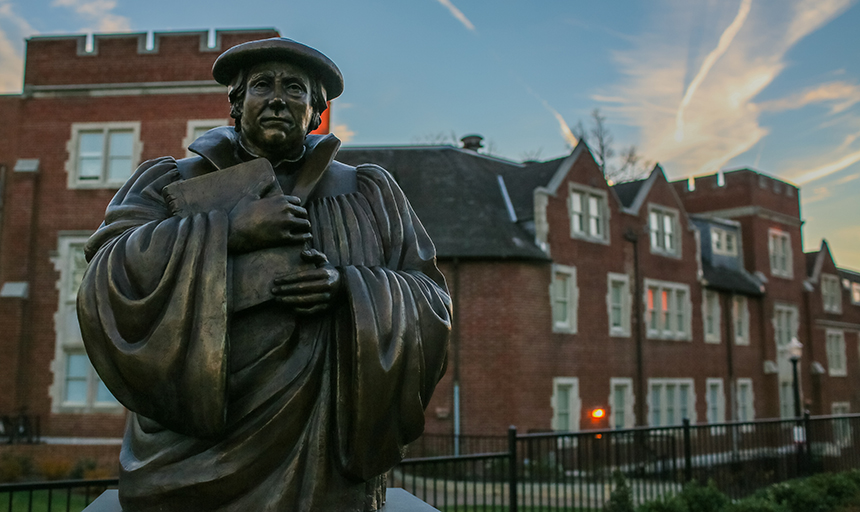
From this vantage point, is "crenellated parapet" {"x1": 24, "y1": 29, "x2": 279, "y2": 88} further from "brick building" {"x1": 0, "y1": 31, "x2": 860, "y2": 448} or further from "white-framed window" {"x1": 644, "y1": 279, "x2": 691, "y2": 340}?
"white-framed window" {"x1": 644, "y1": 279, "x2": 691, "y2": 340}

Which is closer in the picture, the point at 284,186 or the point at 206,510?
the point at 206,510

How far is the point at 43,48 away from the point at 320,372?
2308 cm

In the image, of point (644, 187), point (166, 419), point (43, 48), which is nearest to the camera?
point (166, 419)

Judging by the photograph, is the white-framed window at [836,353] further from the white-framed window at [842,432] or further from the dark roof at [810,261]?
the white-framed window at [842,432]

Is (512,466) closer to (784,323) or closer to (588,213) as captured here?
(588,213)

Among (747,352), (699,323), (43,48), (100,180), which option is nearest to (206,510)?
(100,180)

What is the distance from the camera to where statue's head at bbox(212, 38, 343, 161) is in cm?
264

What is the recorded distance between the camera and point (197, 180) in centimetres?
258

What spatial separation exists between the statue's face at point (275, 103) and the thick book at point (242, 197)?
16 centimetres

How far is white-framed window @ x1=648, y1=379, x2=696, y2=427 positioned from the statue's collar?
24.0m

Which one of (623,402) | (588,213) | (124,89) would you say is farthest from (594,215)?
(124,89)

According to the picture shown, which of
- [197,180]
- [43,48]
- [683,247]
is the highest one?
[43,48]

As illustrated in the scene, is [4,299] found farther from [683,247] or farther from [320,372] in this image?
[683,247]

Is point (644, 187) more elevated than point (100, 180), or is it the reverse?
point (644, 187)
